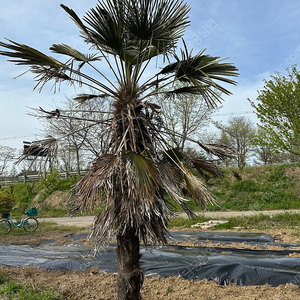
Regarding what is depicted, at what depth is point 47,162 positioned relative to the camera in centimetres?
366

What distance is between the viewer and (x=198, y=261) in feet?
18.1

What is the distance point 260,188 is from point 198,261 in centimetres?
1310

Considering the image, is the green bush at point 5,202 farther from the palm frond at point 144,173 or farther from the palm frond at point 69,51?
the palm frond at point 144,173

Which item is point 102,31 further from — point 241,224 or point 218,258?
point 241,224

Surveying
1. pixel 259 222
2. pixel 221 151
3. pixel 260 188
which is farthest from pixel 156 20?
pixel 260 188

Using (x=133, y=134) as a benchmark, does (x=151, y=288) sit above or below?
below

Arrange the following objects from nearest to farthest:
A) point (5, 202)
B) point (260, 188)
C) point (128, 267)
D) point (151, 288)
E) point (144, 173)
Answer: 1. point (144, 173)
2. point (128, 267)
3. point (151, 288)
4. point (5, 202)
5. point (260, 188)

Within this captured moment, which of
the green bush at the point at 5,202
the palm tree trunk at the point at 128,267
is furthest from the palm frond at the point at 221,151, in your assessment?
the green bush at the point at 5,202

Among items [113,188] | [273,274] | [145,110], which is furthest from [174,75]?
[273,274]

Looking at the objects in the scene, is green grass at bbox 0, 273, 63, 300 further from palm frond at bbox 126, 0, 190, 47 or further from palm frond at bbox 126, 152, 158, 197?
palm frond at bbox 126, 0, 190, 47

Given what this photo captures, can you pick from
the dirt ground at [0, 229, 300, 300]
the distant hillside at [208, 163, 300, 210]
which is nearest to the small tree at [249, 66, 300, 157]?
the distant hillside at [208, 163, 300, 210]

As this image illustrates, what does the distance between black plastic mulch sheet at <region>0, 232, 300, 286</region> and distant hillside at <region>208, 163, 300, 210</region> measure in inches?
312

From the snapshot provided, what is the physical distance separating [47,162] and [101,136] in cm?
78

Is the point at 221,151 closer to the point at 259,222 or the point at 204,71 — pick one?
the point at 204,71
